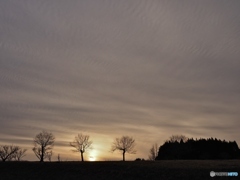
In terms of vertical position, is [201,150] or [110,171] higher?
[201,150]

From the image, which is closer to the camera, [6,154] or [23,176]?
[23,176]

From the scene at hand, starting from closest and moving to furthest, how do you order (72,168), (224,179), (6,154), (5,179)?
(224,179)
(5,179)
(72,168)
(6,154)

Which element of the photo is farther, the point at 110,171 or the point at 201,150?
the point at 201,150

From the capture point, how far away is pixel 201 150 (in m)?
163

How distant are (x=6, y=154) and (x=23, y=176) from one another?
101 metres

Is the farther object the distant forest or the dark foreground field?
the distant forest

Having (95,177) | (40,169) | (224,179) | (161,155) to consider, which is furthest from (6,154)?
(224,179)

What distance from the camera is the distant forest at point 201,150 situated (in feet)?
503

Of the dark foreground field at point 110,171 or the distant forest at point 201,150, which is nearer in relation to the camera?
the dark foreground field at point 110,171

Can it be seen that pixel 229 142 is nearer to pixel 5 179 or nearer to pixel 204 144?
pixel 204 144

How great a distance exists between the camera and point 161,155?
543ft

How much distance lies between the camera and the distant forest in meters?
153

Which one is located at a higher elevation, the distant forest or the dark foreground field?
the distant forest

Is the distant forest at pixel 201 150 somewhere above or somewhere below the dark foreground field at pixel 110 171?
above
